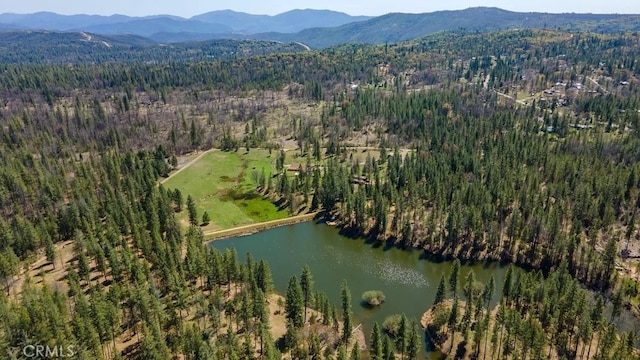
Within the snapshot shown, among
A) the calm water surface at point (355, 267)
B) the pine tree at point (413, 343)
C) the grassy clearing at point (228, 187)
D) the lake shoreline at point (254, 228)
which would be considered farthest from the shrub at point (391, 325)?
the grassy clearing at point (228, 187)

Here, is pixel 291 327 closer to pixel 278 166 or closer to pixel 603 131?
pixel 278 166

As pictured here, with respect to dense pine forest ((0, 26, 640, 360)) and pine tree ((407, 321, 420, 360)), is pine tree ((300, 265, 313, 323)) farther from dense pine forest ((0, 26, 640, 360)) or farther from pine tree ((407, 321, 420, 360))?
pine tree ((407, 321, 420, 360))

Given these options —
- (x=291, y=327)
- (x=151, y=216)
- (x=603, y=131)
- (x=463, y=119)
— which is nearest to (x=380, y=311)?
(x=291, y=327)

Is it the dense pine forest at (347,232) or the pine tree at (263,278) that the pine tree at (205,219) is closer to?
the dense pine forest at (347,232)

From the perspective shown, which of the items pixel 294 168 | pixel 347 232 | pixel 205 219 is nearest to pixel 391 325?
pixel 347 232

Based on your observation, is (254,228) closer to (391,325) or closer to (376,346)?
(391,325)
